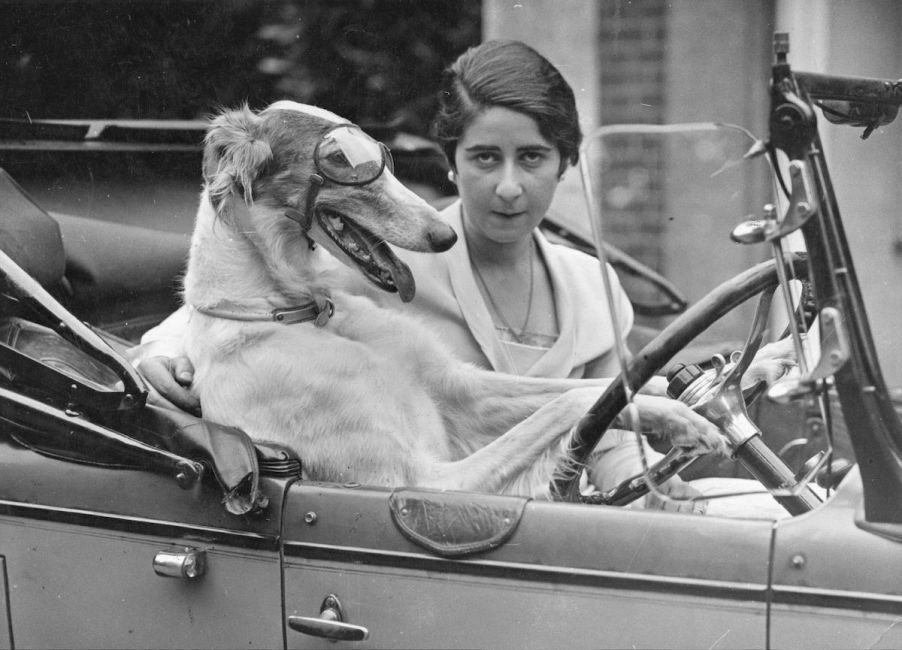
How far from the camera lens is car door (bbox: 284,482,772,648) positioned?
1.35 m

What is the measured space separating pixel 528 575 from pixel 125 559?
71cm

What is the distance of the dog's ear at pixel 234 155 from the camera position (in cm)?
196

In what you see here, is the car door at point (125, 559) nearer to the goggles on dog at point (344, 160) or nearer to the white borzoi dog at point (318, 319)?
the white borzoi dog at point (318, 319)

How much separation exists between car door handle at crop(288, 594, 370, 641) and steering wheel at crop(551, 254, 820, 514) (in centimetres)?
45

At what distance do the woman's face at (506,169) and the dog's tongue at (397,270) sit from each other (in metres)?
0.30

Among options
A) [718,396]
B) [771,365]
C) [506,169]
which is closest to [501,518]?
[718,396]

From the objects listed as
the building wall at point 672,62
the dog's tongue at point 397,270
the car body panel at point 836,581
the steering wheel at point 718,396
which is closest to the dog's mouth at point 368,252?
the dog's tongue at point 397,270

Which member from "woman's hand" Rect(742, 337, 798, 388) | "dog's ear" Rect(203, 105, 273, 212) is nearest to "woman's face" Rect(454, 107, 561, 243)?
"dog's ear" Rect(203, 105, 273, 212)

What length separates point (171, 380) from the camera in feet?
6.50

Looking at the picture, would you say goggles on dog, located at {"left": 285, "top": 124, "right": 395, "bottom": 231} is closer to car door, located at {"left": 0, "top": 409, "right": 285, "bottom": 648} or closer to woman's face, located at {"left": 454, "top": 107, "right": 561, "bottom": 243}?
woman's face, located at {"left": 454, "top": 107, "right": 561, "bottom": 243}

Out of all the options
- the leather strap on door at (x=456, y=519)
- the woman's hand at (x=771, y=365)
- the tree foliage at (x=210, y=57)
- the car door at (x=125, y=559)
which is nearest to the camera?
the leather strap on door at (x=456, y=519)

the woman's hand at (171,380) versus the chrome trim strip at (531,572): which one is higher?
the woman's hand at (171,380)

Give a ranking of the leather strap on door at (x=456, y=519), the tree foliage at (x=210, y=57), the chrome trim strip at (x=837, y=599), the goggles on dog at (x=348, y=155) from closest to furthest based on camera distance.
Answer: the chrome trim strip at (x=837, y=599) → the leather strap on door at (x=456, y=519) → the goggles on dog at (x=348, y=155) → the tree foliage at (x=210, y=57)

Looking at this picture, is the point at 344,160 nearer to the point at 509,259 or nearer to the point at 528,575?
the point at 509,259
